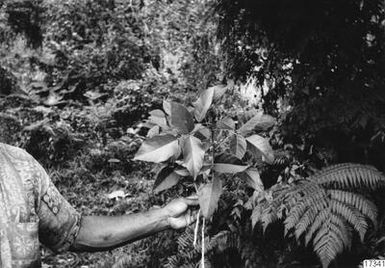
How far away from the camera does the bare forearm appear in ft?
6.50

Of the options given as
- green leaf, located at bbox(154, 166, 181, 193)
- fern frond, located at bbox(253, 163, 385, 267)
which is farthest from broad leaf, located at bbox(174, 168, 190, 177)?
fern frond, located at bbox(253, 163, 385, 267)

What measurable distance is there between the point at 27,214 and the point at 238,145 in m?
0.89

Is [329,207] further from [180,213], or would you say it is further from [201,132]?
[201,132]

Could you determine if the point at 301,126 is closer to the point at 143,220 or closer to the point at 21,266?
the point at 143,220

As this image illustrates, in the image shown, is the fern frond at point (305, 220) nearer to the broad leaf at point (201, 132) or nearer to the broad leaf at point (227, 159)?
the broad leaf at point (227, 159)

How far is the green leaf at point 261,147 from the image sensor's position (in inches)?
71.6

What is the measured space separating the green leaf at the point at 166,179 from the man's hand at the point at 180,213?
133mm

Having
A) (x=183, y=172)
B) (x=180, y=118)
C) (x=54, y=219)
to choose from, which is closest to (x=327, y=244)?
(x=183, y=172)

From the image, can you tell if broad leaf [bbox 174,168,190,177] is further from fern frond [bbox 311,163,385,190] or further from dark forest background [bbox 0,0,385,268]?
fern frond [bbox 311,163,385,190]

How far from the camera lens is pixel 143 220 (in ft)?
6.55

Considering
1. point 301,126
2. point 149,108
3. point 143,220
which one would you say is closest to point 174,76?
point 149,108

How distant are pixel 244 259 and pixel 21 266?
6.79 feet

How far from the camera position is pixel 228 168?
5.99 ft

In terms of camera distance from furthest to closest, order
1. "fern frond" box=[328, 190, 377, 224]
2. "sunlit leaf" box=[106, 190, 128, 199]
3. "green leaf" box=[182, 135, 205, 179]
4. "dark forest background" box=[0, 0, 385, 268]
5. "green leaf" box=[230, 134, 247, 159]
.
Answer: "sunlit leaf" box=[106, 190, 128, 199]
"dark forest background" box=[0, 0, 385, 268]
"fern frond" box=[328, 190, 377, 224]
"green leaf" box=[230, 134, 247, 159]
"green leaf" box=[182, 135, 205, 179]
